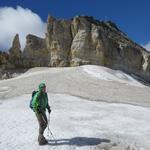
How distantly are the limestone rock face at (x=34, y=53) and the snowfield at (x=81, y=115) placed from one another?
16537 millimetres

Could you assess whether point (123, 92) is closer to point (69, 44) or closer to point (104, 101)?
point (104, 101)

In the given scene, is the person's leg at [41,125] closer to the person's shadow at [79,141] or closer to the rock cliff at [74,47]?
the person's shadow at [79,141]

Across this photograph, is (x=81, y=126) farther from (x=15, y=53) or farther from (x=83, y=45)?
Answer: (x=15, y=53)

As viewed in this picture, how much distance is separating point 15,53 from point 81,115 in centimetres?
3669

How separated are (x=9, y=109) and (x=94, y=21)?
3950 cm

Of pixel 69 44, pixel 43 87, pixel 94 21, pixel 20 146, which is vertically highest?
pixel 94 21

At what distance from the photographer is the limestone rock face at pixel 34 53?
54.2m

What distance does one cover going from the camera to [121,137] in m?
15.2

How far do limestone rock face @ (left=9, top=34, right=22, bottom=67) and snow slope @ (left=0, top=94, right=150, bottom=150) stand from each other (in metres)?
29.9

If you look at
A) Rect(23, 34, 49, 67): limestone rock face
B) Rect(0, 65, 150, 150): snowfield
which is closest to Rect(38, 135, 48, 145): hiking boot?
Rect(0, 65, 150, 150): snowfield

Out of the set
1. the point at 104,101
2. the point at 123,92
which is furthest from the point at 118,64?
the point at 104,101

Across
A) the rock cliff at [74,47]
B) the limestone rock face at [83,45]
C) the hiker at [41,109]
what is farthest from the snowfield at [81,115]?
the rock cliff at [74,47]

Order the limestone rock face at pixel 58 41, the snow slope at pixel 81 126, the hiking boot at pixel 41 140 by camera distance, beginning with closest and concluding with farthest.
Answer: the hiking boot at pixel 41 140 → the snow slope at pixel 81 126 → the limestone rock face at pixel 58 41

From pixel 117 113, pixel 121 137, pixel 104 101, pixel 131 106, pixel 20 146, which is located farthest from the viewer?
pixel 104 101
